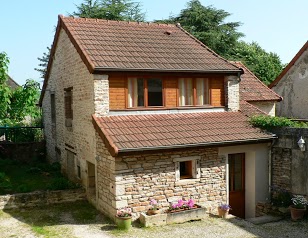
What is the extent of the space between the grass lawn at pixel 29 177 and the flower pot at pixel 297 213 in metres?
8.39

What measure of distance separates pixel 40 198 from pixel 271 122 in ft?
30.1

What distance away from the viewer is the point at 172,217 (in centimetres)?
1127

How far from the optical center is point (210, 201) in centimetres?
1259

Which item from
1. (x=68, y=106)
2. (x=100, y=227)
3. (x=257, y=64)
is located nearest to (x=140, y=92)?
(x=68, y=106)

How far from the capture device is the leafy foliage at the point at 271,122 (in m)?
13.2

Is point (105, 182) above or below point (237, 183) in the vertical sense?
above

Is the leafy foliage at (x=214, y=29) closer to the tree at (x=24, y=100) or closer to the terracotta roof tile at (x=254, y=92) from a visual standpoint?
the terracotta roof tile at (x=254, y=92)

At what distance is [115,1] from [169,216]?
31.1 metres

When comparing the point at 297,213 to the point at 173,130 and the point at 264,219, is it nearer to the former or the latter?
the point at 264,219

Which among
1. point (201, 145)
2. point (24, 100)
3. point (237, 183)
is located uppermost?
point (24, 100)

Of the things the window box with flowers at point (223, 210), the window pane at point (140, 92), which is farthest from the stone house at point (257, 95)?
the window box with flowers at point (223, 210)

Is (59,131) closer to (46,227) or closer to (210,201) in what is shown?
(46,227)

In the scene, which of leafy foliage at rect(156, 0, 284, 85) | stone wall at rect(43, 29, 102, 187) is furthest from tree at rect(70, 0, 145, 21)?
stone wall at rect(43, 29, 102, 187)

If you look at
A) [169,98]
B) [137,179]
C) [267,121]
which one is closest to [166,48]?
[169,98]
